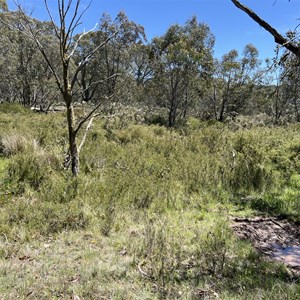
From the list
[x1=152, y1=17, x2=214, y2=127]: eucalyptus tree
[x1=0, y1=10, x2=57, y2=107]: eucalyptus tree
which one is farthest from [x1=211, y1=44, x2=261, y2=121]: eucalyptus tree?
[x1=0, y1=10, x2=57, y2=107]: eucalyptus tree

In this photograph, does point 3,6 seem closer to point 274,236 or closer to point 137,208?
point 137,208

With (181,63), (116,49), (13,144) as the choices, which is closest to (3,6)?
(116,49)

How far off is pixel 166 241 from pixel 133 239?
17.9 inches

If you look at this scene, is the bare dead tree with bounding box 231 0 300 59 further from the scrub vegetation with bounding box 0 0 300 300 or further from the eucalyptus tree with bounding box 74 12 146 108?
the eucalyptus tree with bounding box 74 12 146 108

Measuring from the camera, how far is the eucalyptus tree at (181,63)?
63.4ft

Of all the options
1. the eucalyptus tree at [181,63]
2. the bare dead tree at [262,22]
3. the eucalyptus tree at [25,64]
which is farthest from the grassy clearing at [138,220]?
the eucalyptus tree at [25,64]

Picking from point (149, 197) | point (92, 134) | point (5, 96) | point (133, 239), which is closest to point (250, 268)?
point (133, 239)

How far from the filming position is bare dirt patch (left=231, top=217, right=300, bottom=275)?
3947 mm

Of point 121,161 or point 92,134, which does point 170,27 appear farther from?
point 121,161

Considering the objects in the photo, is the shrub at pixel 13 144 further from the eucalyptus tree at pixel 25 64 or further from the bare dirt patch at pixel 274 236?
the eucalyptus tree at pixel 25 64

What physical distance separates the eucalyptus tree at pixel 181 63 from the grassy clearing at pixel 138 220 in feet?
37.9

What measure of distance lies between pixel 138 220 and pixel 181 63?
16252 mm

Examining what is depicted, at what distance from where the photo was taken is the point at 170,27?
22672 mm

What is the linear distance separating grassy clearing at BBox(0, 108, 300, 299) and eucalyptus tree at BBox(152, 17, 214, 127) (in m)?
11.6
